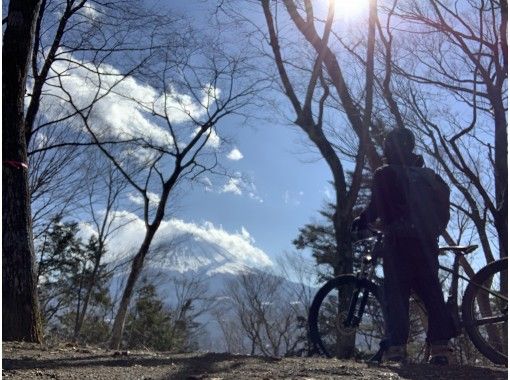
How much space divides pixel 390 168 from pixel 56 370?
8.29 feet

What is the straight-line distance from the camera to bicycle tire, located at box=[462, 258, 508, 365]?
151 inches

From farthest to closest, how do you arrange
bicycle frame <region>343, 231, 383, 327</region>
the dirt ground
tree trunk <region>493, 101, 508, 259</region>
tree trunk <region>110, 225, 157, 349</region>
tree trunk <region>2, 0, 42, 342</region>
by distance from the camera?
tree trunk <region>110, 225, 157, 349</region> → tree trunk <region>493, 101, 508, 259</region> → tree trunk <region>2, 0, 42, 342</region> → bicycle frame <region>343, 231, 383, 327</region> → the dirt ground

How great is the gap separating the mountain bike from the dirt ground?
1.43 ft

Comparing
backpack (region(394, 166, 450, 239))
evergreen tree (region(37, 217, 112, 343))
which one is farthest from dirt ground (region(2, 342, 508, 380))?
evergreen tree (region(37, 217, 112, 343))

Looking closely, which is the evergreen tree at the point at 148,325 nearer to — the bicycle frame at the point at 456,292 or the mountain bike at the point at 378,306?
the mountain bike at the point at 378,306

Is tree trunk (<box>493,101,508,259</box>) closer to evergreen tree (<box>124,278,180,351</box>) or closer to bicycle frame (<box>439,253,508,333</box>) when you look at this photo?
bicycle frame (<box>439,253,508,333</box>)

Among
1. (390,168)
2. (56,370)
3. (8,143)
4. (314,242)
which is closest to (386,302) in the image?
(390,168)

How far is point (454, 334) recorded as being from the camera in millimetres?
3686

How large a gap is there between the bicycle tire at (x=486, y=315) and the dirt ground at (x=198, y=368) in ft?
1.27

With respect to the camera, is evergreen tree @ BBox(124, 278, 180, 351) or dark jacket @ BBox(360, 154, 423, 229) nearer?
dark jacket @ BBox(360, 154, 423, 229)

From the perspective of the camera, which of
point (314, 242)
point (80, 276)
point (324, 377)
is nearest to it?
point (324, 377)

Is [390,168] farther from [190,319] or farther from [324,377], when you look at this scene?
[190,319]

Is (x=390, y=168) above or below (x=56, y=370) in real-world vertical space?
above

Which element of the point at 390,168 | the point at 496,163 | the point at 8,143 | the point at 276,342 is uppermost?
the point at 496,163
